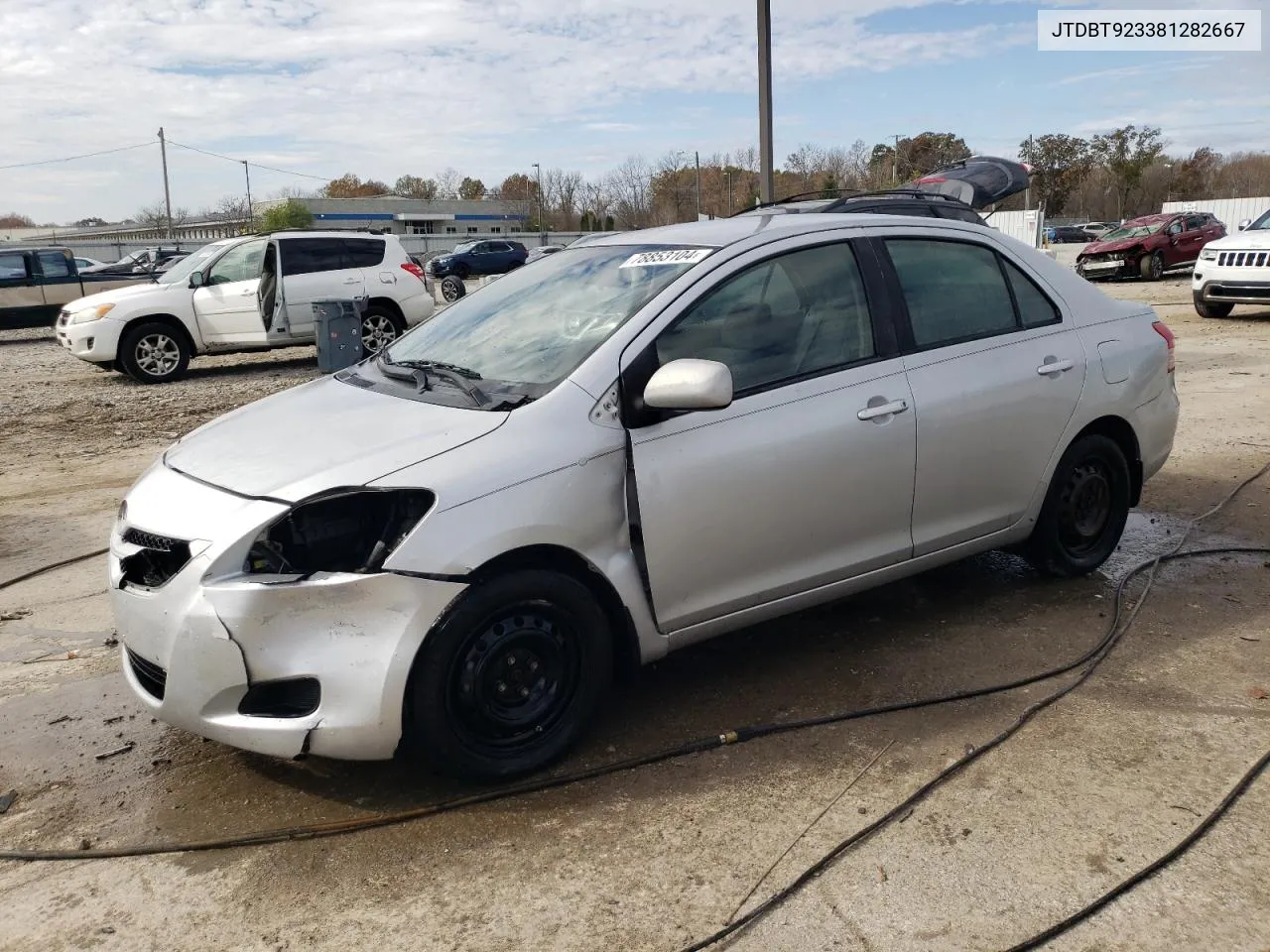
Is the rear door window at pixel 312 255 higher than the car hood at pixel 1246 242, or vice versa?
the rear door window at pixel 312 255

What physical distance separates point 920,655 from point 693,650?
92 centimetres

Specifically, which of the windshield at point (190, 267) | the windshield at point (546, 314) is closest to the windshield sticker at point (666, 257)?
the windshield at point (546, 314)

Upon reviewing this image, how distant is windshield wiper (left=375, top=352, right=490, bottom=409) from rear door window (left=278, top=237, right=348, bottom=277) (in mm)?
10267

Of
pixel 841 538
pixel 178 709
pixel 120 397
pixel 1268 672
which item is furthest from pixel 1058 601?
pixel 120 397

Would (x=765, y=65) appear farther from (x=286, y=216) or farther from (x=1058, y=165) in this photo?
(x=1058, y=165)

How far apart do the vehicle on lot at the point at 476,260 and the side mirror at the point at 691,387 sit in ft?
114

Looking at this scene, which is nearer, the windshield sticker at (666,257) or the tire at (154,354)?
the windshield sticker at (666,257)

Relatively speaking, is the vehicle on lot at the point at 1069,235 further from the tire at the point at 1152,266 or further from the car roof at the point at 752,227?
the car roof at the point at 752,227

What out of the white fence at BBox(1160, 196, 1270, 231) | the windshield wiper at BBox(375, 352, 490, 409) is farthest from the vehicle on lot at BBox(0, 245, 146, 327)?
the white fence at BBox(1160, 196, 1270, 231)

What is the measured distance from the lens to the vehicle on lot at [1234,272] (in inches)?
566

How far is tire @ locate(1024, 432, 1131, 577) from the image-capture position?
4676mm

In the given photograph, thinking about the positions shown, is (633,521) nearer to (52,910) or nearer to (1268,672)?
(52,910)

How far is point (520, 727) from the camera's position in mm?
3250

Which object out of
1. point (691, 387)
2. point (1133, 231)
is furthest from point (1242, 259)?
point (691, 387)
